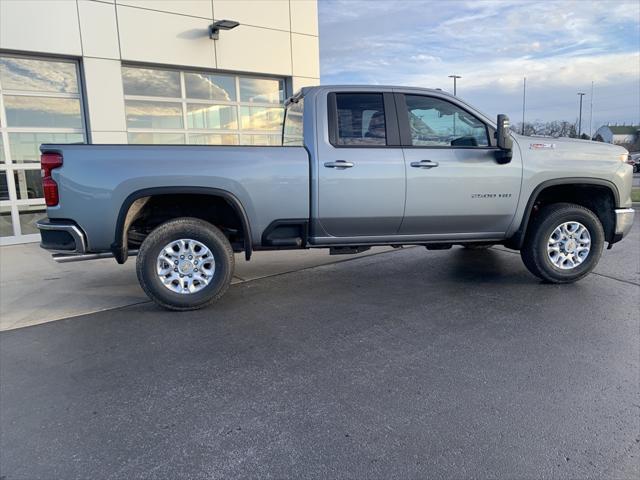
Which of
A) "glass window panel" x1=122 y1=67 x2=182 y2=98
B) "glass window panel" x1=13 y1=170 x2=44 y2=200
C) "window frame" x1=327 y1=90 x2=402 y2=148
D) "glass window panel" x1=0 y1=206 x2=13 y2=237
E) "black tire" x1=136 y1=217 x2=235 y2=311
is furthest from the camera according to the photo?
"glass window panel" x1=122 y1=67 x2=182 y2=98

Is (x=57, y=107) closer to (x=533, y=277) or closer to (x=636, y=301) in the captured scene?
(x=533, y=277)

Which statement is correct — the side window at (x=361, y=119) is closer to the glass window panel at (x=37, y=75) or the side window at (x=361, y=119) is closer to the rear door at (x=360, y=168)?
the rear door at (x=360, y=168)

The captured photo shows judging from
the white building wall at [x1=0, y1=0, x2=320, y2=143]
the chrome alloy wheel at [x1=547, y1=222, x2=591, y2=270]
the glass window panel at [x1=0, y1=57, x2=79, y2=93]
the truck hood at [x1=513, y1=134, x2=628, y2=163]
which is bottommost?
the chrome alloy wheel at [x1=547, y1=222, x2=591, y2=270]

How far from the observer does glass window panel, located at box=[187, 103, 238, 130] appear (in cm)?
1078

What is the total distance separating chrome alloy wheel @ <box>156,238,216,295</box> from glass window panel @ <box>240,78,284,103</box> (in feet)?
24.5

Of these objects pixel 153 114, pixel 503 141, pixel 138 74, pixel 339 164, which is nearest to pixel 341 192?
pixel 339 164

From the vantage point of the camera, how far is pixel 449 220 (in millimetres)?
5262

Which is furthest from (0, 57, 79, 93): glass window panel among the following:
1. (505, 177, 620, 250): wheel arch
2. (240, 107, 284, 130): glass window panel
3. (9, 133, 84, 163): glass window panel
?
(505, 177, 620, 250): wheel arch

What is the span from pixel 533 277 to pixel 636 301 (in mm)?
1142

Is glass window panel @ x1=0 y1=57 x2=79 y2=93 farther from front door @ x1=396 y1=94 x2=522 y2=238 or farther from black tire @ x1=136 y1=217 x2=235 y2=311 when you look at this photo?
front door @ x1=396 y1=94 x2=522 y2=238

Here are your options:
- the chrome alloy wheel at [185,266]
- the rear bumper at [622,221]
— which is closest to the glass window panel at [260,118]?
the chrome alloy wheel at [185,266]

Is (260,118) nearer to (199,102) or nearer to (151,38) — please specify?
(199,102)

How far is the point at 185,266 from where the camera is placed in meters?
4.77

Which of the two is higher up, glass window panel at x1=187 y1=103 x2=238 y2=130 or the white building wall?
the white building wall
